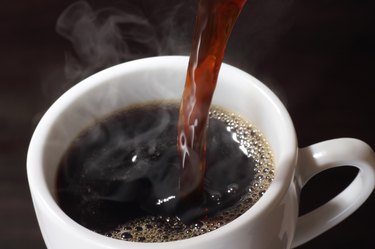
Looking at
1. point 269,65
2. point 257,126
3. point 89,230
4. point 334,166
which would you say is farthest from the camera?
point 269,65

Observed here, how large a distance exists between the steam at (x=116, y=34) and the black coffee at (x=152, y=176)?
0.36m

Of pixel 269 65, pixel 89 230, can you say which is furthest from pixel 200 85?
pixel 269 65

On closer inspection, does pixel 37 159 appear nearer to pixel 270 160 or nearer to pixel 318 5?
pixel 270 160

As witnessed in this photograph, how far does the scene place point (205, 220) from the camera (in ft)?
3.33

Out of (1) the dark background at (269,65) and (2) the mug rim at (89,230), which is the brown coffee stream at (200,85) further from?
(1) the dark background at (269,65)

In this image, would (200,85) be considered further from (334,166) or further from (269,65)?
(269,65)

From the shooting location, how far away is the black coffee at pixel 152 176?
3.33 ft

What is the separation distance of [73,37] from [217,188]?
0.59 metres

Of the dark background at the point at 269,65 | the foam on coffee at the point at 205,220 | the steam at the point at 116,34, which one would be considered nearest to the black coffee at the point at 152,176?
the foam on coffee at the point at 205,220

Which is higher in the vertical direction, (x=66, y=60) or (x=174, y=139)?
(x=174, y=139)

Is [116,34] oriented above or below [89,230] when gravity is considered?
below

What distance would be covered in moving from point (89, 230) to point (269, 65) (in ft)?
2.31

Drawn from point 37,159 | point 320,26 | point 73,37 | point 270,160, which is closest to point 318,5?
point 320,26

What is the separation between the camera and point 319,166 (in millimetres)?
1000
